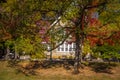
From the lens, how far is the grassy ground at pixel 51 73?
100ft

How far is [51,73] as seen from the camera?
31.8 meters

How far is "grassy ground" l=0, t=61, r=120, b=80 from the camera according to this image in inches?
1201

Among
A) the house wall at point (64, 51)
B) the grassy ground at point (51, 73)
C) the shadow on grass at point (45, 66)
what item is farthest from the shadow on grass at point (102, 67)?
the house wall at point (64, 51)

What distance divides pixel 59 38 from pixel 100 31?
3.59 meters

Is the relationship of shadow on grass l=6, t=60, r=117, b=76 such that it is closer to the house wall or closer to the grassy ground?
the grassy ground

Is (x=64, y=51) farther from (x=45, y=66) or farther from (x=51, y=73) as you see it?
(x=51, y=73)

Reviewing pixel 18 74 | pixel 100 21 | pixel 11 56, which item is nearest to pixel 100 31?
pixel 100 21

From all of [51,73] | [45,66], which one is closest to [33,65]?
[45,66]

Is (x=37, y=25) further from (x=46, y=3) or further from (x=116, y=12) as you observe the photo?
(x=116, y=12)

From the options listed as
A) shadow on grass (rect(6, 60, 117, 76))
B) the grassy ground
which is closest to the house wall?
shadow on grass (rect(6, 60, 117, 76))

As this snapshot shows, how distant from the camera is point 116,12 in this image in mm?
31156

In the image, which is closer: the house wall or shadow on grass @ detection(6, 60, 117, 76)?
shadow on grass @ detection(6, 60, 117, 76)

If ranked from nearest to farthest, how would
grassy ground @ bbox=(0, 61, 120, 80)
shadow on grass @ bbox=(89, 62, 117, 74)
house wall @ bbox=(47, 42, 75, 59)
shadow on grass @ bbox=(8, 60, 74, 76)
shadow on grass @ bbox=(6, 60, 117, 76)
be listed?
grassy ground @ bbox=(0, 61, 120, 80) → shadow on grass @ bbox=(8, 60, 74, 76) → shadow on grass @ bbox=(6, 60, 117, 76) → shadow on grass @ bbox=(89, 62, 117, 74) → house wall @ bbox=(47, 42, 75, 59)

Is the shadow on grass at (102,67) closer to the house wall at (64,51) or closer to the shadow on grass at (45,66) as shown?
the shadow on grass at (45,66)
